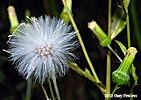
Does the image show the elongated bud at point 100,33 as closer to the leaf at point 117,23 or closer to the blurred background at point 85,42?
the leaf at point 117,23

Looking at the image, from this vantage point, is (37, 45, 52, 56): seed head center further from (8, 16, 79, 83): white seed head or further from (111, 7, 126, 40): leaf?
(111, 7, 126, 40): leaf

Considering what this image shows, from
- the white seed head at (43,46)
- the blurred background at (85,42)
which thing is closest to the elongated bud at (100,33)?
the white seed head at (43,46)

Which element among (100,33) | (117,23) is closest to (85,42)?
(117,23)

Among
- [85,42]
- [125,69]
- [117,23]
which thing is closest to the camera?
[125,69]

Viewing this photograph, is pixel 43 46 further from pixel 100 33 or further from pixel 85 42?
pixel 85 42

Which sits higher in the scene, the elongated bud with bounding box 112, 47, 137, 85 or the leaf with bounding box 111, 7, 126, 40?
the leaf with bounding box 111, 7, 126, 40

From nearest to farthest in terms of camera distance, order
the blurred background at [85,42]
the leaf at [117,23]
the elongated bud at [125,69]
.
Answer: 1. the elongated bud at [125,69]
2. the leaf at [117,23]
3. the blurred background at [85,42]

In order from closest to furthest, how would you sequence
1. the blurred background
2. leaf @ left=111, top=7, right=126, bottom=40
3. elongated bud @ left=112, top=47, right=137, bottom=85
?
elongated bud @ left=112, top=47, right=137, bottom=85 < leaf @ left=111, top=7, right=126, bottom=40 < the blurred background

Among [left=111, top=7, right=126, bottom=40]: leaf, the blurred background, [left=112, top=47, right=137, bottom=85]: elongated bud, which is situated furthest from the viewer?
the blurred background

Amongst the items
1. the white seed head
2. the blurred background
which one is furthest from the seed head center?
the blurred background
